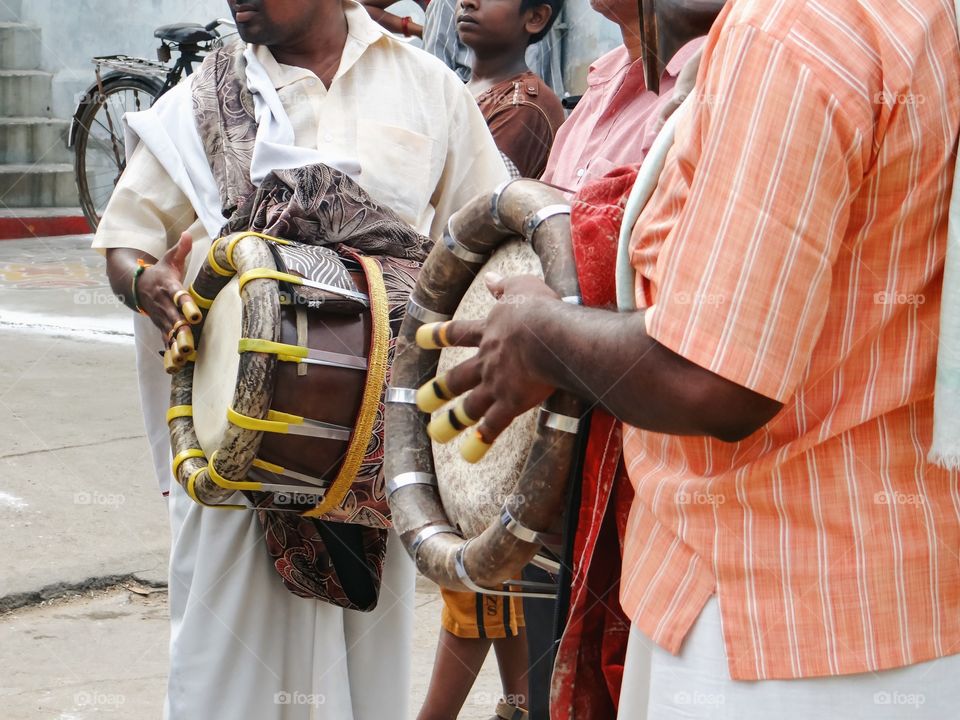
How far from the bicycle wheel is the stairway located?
363mm

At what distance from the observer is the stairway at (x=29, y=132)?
10672 mm

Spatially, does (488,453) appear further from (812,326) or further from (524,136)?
(524,136)

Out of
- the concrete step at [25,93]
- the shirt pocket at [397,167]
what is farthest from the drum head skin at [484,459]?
the concrete step at [25,93]

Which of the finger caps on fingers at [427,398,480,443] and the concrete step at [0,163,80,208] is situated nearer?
the finger caps on fingers at [427,398,480,443]

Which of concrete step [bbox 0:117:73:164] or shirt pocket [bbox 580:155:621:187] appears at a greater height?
shirt pocket [bbox 580:155:621:187]

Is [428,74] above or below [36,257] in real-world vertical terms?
above

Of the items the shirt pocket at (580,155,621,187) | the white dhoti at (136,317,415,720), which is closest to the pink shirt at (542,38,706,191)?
the shirt pocket at (580,155,621,187)

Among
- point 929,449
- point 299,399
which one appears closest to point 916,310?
point 929,449

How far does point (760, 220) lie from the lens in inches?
42.4

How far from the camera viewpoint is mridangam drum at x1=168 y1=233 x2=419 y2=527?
214cm

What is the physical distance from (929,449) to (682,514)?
0.79 ft

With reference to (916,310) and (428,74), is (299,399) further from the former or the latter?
(916,310)

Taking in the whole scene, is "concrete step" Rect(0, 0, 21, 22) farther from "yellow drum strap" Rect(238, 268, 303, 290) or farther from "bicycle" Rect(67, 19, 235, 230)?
"yellow drum strap" Rect(238, 268, 303, 290)

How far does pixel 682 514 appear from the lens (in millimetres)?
1244
